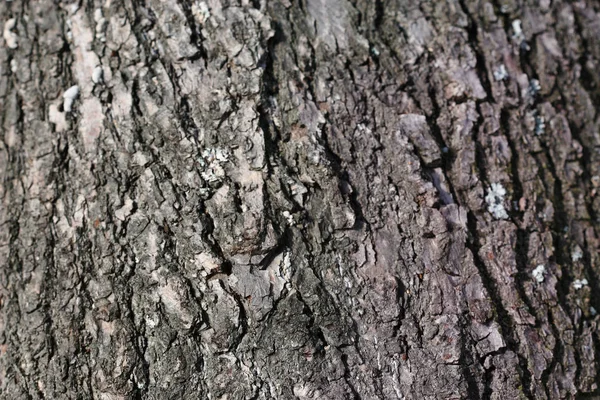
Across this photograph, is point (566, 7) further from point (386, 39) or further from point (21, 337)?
point (21, 337)

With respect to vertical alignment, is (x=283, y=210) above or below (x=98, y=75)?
below

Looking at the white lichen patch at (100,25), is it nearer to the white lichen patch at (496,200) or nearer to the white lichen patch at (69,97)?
the white lichen patch at (69,97)

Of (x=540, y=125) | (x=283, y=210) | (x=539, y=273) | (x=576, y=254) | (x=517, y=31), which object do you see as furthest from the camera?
(x=517, y=31)

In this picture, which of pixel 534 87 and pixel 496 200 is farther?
pixel 534 87

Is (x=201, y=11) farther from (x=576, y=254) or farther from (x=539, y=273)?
(x=576, y=254)

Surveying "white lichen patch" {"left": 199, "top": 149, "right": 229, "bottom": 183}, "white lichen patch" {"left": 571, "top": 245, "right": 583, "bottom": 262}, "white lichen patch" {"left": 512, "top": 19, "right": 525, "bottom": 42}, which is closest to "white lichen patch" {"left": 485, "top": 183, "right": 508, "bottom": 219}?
"white lichen patch" {"left": 571, "top": 245, "right": 583, "bottom": 262}

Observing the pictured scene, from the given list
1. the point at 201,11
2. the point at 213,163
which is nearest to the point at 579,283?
the point at 213,163

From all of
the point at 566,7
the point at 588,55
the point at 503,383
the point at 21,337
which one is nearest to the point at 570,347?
the point at 503,383
